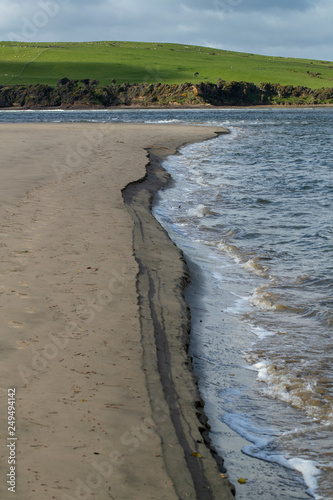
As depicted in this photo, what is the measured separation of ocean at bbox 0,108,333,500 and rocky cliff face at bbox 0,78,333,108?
86613mm

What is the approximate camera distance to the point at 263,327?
21.4 feet

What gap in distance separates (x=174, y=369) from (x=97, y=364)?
0.67 meters

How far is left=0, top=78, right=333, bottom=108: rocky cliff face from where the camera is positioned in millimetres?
98562

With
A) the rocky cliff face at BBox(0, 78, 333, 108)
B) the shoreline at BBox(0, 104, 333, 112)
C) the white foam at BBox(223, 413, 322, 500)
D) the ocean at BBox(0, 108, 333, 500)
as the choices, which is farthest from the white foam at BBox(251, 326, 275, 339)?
the rocky cliff face at BBox(0, 78, 333, 108)

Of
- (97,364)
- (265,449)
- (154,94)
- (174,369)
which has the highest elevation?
(154,94)

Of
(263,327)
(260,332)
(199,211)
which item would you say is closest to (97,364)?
(260,332)

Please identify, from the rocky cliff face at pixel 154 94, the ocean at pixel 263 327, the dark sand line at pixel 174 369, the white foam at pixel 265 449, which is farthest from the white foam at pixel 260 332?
the rocky cliff face at pixel 154 94

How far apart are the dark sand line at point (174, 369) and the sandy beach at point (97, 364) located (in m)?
0.01

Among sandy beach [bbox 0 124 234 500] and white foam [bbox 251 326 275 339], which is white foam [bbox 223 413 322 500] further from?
white foam [bbox 251 326 275 339]

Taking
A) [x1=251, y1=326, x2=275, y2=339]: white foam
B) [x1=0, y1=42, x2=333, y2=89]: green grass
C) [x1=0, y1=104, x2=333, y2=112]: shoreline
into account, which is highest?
[x1=0, y1=42, x2=333, y2=89]: green grass

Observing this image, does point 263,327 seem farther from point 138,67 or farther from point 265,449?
point 138,67

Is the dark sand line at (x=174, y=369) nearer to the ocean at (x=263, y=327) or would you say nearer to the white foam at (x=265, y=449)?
the ocean at (x=263, y=327)

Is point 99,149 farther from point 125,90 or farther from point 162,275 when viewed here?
point 125,90

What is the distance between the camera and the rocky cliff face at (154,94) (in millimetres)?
98562
